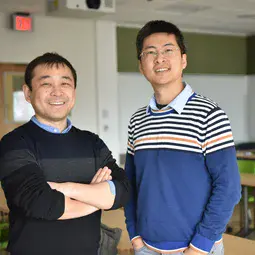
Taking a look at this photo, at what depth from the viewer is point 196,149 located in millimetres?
1775

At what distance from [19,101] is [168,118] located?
18.7 ft

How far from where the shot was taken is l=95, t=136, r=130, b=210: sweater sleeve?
1.75m

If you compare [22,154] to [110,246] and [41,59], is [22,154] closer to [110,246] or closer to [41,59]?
[41,59]

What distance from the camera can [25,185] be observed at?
158 centimetres

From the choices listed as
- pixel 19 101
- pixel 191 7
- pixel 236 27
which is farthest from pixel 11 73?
pixel 236 27

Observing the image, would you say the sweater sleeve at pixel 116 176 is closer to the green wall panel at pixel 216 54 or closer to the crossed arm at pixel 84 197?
the crossed arm at pixel 84 197

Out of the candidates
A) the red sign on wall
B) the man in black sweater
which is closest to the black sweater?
the man in black sweater

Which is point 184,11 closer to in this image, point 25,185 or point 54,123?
point 54,123

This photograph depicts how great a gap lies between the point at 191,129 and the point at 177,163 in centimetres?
15

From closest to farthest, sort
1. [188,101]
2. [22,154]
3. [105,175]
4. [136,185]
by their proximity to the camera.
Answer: [22,154]
[105,175]
[188,101]
[136,185]

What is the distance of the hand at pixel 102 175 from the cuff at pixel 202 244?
1.36ft

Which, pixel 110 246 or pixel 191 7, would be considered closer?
pixel 110 246

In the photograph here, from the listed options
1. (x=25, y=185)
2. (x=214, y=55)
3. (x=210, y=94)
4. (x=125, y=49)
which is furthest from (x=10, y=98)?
(x=25, y=185)

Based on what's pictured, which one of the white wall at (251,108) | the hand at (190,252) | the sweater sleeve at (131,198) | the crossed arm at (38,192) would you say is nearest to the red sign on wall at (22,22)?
the white wall at (251,108)
